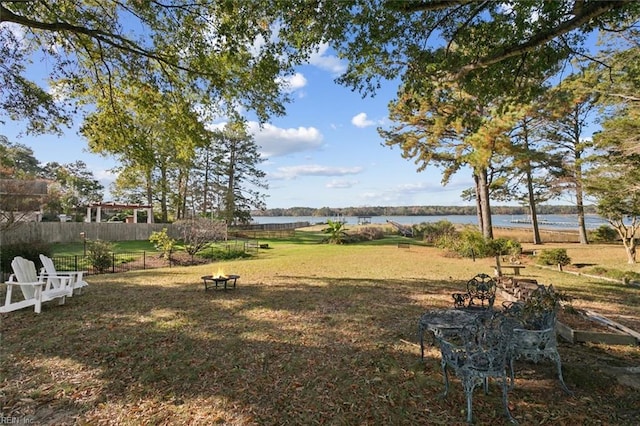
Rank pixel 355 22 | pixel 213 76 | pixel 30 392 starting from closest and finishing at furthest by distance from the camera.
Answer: pixel 30 392, pixel 355 22, pixel 213 76

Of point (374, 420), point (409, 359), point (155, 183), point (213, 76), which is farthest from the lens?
point (155, 183)

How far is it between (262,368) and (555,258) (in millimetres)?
13757

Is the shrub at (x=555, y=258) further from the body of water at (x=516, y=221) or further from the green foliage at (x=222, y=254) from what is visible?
the green foliage at (x=222, y=254)

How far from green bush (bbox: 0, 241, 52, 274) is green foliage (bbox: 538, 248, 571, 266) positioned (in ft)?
65.0

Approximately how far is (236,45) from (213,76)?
1.63 metres

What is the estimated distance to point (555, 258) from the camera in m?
13.2

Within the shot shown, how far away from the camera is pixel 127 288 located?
29.3ft

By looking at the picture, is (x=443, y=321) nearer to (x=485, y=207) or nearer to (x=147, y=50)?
(x=147, y=50)

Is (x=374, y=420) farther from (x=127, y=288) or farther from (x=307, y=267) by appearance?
(x=307, y=267)

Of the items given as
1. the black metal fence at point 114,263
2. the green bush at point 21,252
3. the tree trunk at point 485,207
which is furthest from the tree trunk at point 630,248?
the green bush at point 21,252

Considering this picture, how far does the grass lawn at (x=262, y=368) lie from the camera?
3.12 m

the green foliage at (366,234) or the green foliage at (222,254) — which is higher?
the green foliage at (366,234)

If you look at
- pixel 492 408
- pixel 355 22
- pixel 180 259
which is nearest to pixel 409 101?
pixel 355 22

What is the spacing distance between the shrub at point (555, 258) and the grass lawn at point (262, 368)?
573 cm
